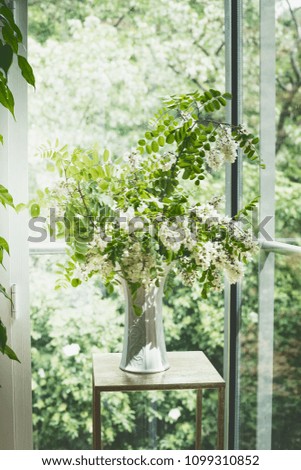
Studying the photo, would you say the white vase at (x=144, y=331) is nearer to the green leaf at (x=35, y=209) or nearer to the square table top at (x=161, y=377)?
the square table top at (x=161, y=377)

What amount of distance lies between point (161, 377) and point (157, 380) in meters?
0.03

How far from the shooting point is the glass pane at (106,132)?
7.32ft

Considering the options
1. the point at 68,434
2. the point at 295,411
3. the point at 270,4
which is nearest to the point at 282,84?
the point at 270,4

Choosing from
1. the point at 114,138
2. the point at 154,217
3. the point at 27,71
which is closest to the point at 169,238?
the point at 154,217

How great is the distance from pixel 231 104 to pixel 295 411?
1.13m

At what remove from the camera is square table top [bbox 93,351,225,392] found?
1.75 m

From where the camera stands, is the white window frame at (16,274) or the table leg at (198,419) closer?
the white window frame at (16,274)

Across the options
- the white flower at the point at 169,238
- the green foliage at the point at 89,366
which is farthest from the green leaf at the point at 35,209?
the green foliage at the point at 89,366

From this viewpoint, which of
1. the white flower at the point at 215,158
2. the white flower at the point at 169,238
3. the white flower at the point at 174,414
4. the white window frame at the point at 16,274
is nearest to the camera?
the white flower at the point at 169,238

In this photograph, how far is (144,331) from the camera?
1.82 m

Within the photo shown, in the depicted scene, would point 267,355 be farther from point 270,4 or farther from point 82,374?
point 270,4

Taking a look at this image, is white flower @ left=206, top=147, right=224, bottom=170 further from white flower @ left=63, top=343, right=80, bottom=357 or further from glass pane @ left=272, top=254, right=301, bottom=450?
white flower @ left=63, top=343, right=80, bottom=357

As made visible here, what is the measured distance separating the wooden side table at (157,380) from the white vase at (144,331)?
0.11ft
